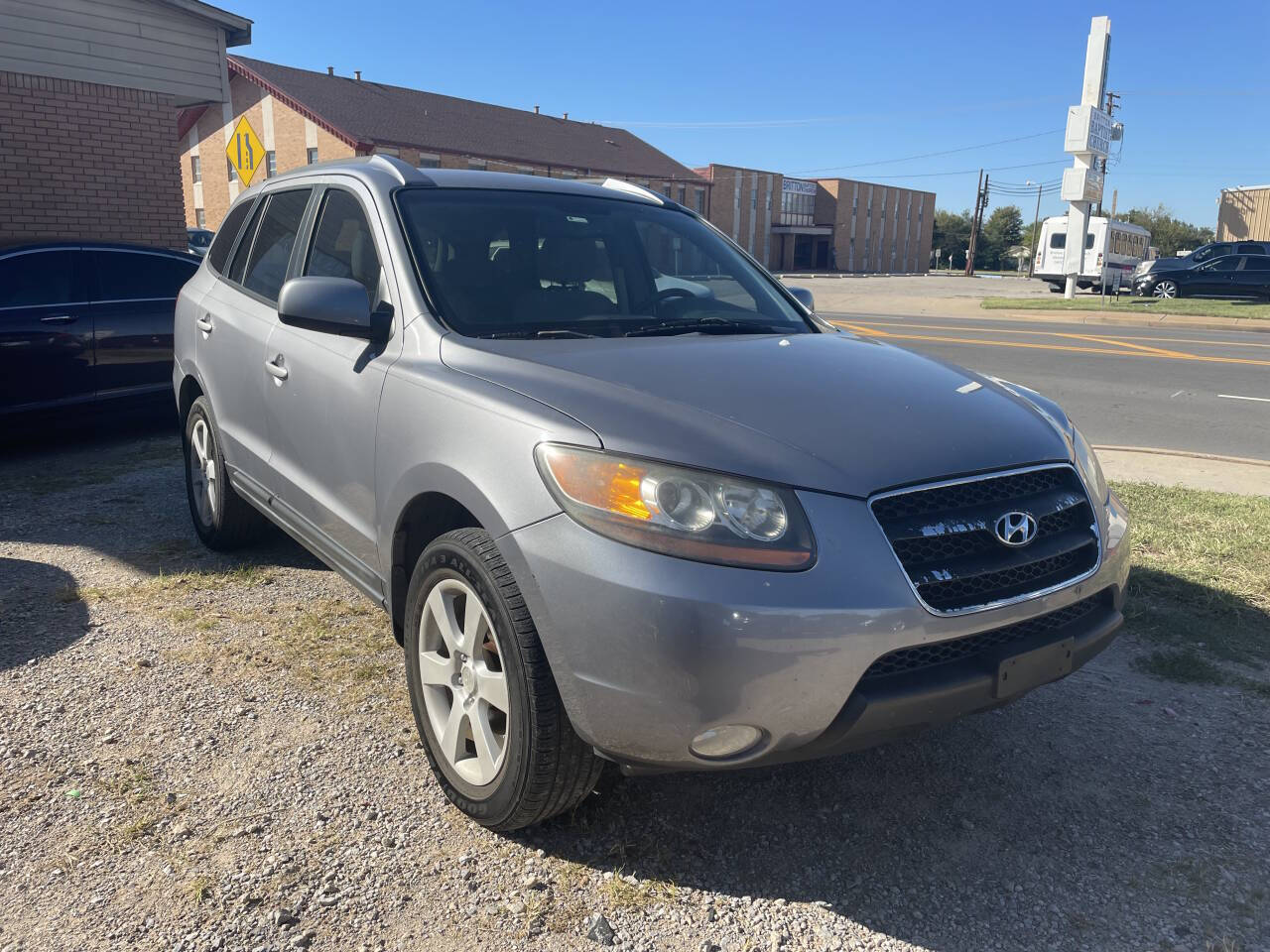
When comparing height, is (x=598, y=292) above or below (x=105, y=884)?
above

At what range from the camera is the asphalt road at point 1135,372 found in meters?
8.99

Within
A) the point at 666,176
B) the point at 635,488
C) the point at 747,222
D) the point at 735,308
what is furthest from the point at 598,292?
the point at 747,222

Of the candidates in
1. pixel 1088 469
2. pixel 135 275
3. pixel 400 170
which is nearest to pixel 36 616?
pixel 400 170

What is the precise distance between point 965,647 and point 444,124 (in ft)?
141

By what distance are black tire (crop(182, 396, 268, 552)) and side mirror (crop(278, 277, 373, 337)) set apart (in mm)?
1732

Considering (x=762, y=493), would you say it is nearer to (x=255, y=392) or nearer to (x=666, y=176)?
(x=255, y=392)

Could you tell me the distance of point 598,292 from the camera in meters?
3.61

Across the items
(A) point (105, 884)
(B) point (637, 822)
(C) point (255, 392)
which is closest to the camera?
(A) point (105, 884)

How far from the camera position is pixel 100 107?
36.6 feet

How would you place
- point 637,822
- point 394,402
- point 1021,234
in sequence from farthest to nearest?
1. point 1021,234
2. point 394,402
3. point 637,822

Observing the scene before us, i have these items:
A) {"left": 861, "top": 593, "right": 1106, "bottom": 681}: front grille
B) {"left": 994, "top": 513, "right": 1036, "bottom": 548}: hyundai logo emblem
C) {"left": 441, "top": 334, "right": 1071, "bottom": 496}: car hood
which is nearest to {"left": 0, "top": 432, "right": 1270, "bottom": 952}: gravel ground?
{"left": 861, "top": 593, "right": 1106, "bottom": 681}: front grille

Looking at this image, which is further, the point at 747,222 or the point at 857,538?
the point at 747,222

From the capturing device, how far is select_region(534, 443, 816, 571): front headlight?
87.1 inches

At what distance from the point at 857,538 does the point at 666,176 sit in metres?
53.2
